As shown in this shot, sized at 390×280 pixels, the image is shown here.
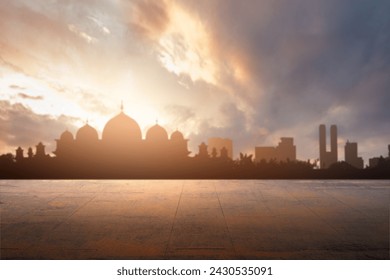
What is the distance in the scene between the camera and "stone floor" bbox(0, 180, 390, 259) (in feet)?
14.6

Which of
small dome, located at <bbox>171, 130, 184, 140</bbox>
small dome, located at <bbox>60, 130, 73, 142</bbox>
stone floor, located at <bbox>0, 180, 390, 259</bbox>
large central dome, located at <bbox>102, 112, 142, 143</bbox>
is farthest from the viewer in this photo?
small dome, located at <bbox>60, 130, 73, 142</bbox>

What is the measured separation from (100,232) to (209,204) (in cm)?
237

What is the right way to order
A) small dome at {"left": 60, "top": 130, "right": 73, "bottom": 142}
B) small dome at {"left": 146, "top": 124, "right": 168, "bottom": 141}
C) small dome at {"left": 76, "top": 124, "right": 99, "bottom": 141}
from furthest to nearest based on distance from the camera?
small dome at {"left": 60, "top": 130, "right": 73, "bottom": 142}
small dome at {"left": 76, "top": 124, "right": 99, "bottom": 141}
small dome at {"left": 146, "top": 124, "right": 168, "bottom": 141}

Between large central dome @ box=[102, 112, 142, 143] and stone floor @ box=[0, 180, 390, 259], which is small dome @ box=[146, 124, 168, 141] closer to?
large central dome @ box=[102, 112, 142, 143]

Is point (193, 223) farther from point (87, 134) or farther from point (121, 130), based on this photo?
point (87, 134)

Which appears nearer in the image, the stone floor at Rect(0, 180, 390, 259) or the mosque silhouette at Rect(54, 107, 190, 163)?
the stone floor at Rect(0, 180, 390, 259)

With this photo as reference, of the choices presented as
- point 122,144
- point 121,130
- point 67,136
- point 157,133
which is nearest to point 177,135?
point 157,133

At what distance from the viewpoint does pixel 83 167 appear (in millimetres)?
33938

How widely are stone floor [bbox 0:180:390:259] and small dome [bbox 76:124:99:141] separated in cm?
3158

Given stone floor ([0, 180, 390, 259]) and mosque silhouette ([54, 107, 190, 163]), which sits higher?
mosque silhouette ([54, 107, 190, 163])

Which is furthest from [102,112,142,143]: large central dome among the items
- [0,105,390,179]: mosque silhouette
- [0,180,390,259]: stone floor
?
[0,180,390,259]: stone floor

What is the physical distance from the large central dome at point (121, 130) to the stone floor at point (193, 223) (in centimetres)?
2895
